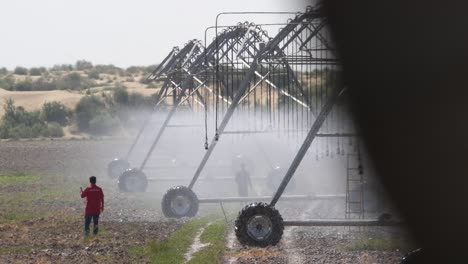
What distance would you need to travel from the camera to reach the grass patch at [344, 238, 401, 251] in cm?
2095

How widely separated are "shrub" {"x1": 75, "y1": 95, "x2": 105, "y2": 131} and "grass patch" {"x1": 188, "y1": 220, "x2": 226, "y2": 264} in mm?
57055

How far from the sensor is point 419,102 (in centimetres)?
1820

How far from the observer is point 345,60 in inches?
864

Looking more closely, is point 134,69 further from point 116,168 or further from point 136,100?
point 116,168

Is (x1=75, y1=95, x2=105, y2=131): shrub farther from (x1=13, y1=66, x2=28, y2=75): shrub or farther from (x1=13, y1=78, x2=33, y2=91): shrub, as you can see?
(x1=13, y1=66, x2=28, y2=75): shrub

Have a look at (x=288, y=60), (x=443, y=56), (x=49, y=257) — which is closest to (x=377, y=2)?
(x=443, y=56)

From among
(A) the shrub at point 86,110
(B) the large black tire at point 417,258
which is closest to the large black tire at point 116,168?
(B) the large black tire at point 417,258

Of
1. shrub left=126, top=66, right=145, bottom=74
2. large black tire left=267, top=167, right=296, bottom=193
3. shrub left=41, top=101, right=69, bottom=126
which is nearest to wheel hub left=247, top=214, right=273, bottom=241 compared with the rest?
large black tire left=267, top=167, right=296, bottom=193

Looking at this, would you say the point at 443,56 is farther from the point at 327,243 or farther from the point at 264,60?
the point at 264,60

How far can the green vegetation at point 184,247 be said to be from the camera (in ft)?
68.1

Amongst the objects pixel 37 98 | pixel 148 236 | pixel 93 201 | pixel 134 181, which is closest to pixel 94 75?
pixel 37 98

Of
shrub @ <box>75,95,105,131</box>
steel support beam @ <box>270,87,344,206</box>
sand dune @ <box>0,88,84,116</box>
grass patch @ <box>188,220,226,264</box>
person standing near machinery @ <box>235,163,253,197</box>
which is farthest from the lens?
sand dune @ <box>0,88,84,116</box>

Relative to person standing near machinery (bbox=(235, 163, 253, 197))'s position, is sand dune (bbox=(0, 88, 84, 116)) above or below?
above

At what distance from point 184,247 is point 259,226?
4.98 ft
